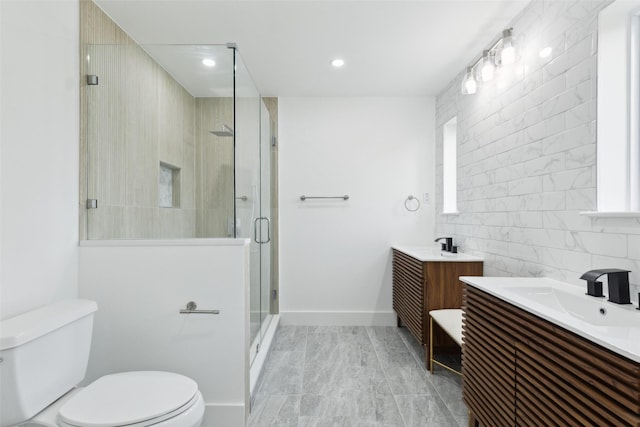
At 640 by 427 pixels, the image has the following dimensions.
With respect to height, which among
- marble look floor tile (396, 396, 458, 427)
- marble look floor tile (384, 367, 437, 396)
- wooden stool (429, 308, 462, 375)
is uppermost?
wooden stool (429, 308, 462, 375)

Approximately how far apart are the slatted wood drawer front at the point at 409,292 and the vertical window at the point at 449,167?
73cm

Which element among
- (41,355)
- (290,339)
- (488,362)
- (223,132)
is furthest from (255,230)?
(488,362)

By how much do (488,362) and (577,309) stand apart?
1.43 feet

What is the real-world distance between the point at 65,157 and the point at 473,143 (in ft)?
8.99

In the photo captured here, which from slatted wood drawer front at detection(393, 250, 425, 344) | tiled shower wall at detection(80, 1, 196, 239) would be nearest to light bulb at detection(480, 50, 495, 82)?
slatted wood drawer front at detection(393, 250, 425, 344)

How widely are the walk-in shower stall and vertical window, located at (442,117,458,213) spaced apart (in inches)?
82.1

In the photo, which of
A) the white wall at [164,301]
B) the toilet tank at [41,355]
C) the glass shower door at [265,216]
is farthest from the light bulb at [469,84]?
the toilet tank at [41,355]

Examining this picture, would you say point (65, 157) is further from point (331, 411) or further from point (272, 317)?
point (272, 317)

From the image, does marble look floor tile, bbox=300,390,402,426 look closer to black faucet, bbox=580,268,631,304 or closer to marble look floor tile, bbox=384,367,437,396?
marble look floor tile, bbox=384,367,437,396

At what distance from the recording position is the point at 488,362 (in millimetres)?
1472

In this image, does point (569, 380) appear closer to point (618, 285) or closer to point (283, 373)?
point (618, 285)

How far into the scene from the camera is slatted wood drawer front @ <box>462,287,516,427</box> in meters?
1.32

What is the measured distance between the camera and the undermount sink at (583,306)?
3.96 feet

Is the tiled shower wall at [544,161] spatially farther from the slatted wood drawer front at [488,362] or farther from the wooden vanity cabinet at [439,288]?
the slatted wood drawer front at [488,362]
